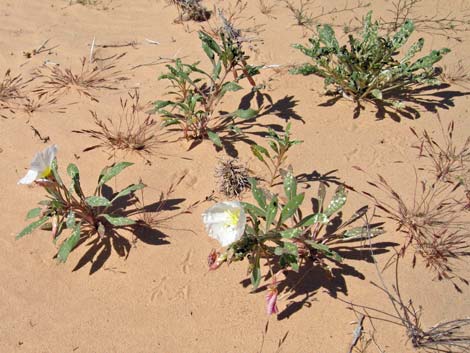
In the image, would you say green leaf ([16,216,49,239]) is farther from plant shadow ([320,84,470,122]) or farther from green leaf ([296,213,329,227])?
plant shadow ([320,84,470,122])

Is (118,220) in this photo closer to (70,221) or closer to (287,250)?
(70,221)

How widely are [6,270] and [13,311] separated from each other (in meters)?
0.26

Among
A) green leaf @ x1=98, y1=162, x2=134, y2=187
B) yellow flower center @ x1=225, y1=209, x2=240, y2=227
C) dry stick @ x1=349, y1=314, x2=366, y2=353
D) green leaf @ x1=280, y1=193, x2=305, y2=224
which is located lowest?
dry stick @ x1=349, y1=314, x2=366, y2=353

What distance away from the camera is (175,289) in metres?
2.40

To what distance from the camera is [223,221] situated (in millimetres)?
2037

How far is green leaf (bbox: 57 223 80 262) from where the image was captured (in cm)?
239

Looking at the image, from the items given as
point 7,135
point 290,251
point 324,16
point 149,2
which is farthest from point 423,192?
point 149,2

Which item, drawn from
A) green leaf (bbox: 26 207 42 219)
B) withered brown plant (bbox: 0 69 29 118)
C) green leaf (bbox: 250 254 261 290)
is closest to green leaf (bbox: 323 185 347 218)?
green leaf (bbox: 250 254 261 290)

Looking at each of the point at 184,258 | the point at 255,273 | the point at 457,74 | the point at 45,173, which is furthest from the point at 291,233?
the point at 457,74

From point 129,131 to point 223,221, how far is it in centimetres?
143

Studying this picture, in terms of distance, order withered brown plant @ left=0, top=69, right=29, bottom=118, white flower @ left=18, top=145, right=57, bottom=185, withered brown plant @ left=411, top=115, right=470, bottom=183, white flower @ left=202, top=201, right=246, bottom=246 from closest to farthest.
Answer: white flower @ left=202, top=201, right=246, bottom=246 < white flower @ left=18, top=145, right=57, bottom=185 < withered brown plant @ left=411, top=115, right=470, bottom=183 < withered brown plant @ left=0, top=69, right=29, bottom=118

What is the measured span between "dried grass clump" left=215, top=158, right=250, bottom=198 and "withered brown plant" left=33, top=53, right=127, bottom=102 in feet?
4.29

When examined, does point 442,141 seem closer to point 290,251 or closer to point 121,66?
point 290,251

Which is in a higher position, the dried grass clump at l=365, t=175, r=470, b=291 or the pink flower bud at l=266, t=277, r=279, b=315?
the dried grass clump at l=365, t=175, r=470, b=291
